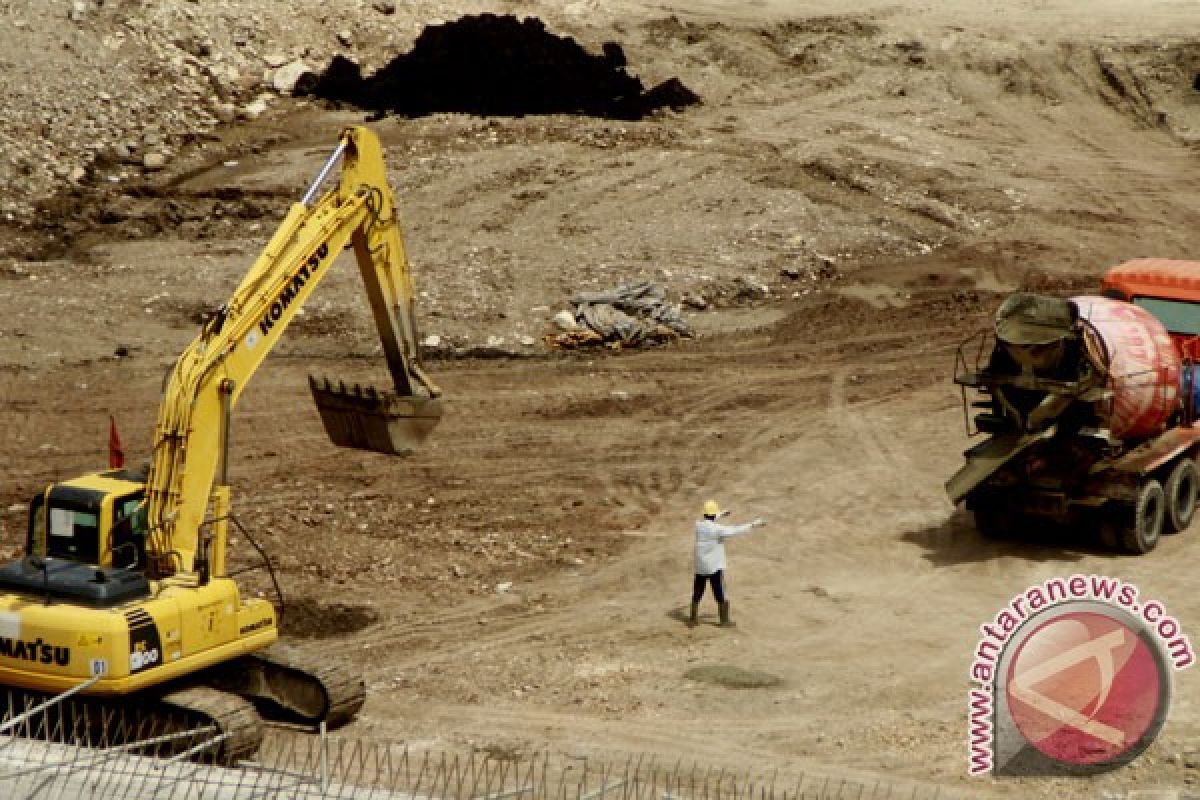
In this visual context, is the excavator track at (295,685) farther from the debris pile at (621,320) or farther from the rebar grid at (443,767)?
the debris pile at (621,320)

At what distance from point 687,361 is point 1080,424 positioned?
813 cm

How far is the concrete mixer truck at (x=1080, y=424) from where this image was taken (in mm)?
20391

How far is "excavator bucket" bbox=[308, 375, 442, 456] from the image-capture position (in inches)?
713

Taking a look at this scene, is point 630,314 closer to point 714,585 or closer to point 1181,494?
point 1181,494

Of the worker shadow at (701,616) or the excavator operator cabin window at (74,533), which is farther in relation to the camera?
the worker shadow at (701,616)

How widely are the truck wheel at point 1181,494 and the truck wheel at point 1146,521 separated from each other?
222mm

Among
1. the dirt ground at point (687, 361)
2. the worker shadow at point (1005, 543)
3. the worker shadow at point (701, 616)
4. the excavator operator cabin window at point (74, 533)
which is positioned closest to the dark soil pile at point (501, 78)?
the dirt ground at point (687, 361)

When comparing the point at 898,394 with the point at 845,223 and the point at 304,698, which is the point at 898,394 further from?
the point at 304,698

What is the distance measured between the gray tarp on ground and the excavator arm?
10210 millimetres

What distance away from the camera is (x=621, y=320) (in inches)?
1137

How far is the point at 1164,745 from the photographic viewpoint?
53.3 ft

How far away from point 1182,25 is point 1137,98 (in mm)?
2755

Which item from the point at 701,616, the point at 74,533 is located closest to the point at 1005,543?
the point at 701,616

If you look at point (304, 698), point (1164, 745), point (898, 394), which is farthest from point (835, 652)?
point (898, 394)
